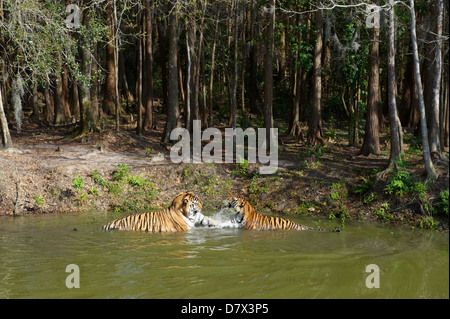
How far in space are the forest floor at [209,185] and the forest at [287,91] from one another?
65mm

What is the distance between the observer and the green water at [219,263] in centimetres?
609

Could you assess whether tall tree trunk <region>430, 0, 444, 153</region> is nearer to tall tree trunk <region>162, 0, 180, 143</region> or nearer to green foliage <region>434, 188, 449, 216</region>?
green foliage <region>434, 188, 449, 216</region>

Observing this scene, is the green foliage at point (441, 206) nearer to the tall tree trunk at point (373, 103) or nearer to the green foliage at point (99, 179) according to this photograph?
the tall tree trunk at point (373, 103)

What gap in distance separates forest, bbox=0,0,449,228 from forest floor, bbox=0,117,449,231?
0.07 meters

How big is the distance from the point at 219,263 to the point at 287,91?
27051mm

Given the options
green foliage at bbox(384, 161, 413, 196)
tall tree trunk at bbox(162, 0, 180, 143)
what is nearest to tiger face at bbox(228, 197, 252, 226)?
green foliage at bbox(384, 161, 413, 196)

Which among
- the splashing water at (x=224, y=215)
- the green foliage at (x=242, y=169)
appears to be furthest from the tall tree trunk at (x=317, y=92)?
the splashing water at (x=224, y=215)

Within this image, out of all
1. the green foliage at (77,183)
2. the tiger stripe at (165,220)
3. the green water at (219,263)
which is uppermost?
the green foliage at (77,183)

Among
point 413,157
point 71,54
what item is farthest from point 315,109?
point 71,54

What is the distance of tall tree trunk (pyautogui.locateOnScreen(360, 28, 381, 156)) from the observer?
16.7 m

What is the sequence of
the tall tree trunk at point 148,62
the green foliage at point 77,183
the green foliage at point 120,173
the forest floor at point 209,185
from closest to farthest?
the forest floor at point 209,185, the green foliage at point 77,183, the green foliage at point 120,173, the tall tree trunk at point 148,62

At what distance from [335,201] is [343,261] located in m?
5.82

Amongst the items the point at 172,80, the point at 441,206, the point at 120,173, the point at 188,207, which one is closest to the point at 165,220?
the point at 188,207
